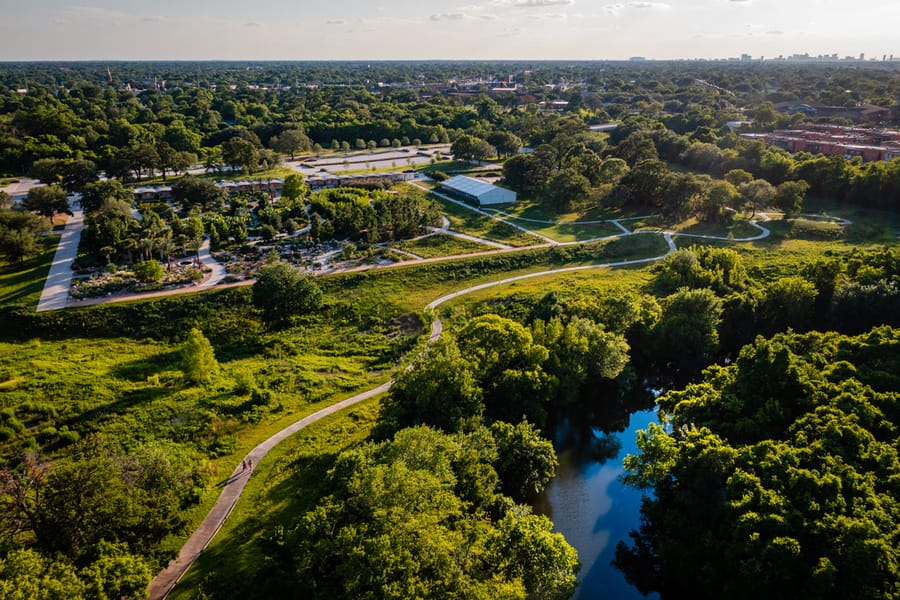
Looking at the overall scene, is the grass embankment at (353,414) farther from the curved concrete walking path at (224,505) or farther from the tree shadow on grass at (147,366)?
the tree shadow on grass at (147,366)

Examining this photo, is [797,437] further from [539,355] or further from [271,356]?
[271,356]

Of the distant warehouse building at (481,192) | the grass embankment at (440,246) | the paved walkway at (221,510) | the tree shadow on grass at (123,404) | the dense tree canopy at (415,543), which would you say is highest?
the distant warehouse building at (481,192)

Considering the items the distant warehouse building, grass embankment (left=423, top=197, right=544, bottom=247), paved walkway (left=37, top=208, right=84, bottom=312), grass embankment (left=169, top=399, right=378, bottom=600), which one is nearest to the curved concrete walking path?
grass embankment (left=169, top=399, right=378, bottom=600)

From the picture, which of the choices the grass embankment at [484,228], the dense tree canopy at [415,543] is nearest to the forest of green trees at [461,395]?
the dense tree canopy at [415,543]

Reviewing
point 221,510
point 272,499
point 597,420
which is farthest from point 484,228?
point 221,510

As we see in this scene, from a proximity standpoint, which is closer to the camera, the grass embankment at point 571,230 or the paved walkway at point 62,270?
the paved walkway at point 62,270

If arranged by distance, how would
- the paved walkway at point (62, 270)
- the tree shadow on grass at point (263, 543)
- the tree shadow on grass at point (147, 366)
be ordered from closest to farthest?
1. the tree shadow on grass at point (263, 543)
2. the tree shadow on grass at point (147, 366)
3. the paved walkway at point (62, 270)

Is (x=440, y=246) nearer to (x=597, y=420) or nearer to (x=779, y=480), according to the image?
(x=597, y=420)
